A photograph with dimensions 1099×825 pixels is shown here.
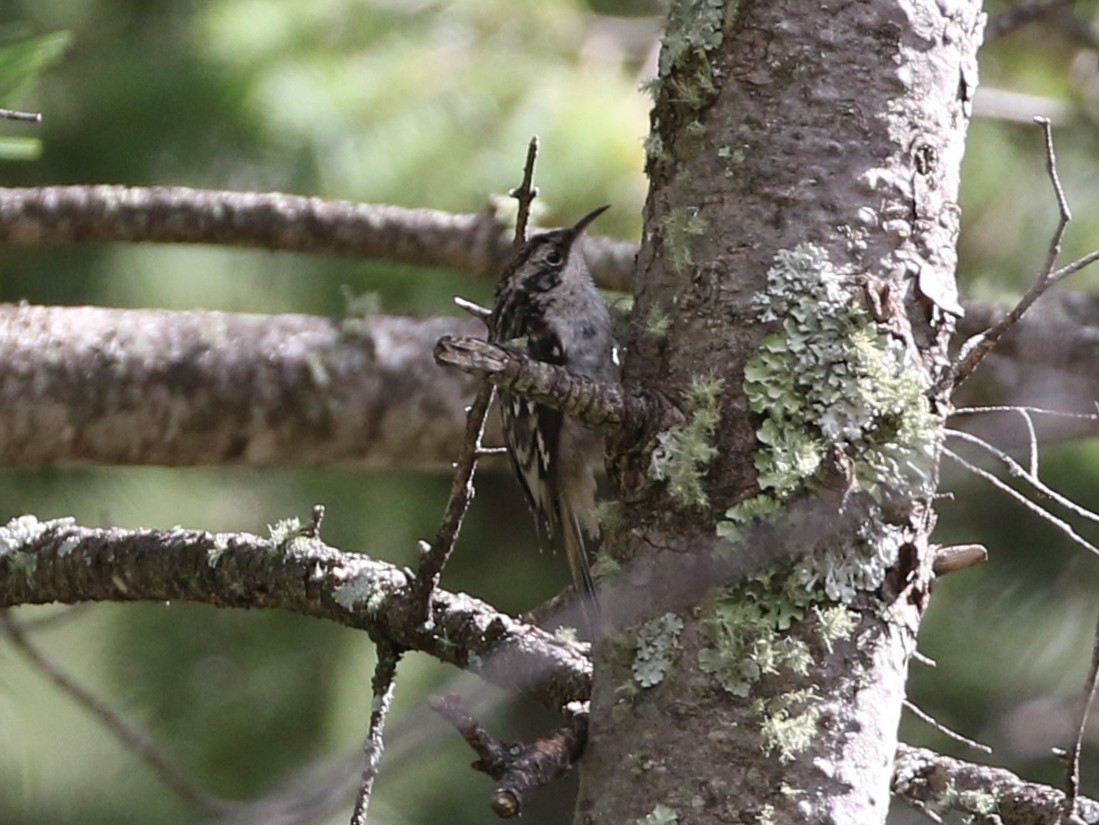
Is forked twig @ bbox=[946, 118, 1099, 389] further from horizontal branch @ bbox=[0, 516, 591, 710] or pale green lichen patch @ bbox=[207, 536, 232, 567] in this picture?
pale green lichen patch @ bbox=[207, 536, 232, 567]

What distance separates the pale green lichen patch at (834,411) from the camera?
1819mm

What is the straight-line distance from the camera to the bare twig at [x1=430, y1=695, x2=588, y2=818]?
1.67 m

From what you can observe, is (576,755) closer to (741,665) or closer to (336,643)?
(741,665)

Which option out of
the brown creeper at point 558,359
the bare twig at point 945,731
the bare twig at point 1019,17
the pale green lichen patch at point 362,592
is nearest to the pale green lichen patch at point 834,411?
the bare twig at point 945,731

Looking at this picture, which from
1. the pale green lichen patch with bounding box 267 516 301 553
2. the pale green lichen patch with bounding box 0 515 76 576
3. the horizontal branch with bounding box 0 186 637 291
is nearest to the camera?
Answer: the pale green lichen patch with bounding box 267 516 301 553

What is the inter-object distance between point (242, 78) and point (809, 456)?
10.2 ft

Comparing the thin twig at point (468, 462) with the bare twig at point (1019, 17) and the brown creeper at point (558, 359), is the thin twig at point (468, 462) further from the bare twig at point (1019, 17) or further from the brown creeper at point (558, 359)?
the bare twig at point (1019, 17)

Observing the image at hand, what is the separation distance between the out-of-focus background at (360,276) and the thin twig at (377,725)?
2.35 m

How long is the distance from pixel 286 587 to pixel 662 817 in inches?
24.8

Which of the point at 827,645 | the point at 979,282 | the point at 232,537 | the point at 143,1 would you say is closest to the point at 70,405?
the point at 232,537

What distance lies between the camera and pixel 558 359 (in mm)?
3334

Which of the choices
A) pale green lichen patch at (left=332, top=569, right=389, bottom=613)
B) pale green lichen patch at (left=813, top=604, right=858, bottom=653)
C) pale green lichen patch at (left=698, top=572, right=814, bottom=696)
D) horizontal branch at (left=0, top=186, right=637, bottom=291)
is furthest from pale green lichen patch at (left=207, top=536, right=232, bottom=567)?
horizontal branch at (left=0, top=186, right=637, bottom=291)

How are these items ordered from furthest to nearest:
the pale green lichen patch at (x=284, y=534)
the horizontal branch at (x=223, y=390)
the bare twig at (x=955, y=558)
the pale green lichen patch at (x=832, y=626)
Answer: the horizontal branch at (x=223, y=390) → the pale green lichen patch at (x=284, y=534) → the bare twig at (x=955, y=558) → the pale green lichen patch at (x=832, y=626)

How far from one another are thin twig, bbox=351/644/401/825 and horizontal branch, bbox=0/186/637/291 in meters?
1.59
